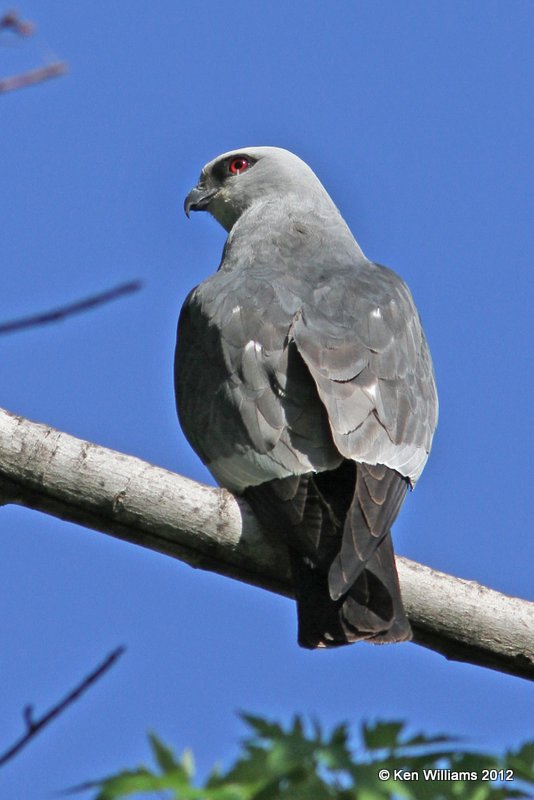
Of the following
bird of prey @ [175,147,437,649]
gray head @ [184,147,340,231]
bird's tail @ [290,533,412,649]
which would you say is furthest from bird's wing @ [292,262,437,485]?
gray head @ [184,147,340,231]

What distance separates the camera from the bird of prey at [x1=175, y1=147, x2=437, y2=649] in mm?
4340

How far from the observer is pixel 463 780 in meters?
2.57

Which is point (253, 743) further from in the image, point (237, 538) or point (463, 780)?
point (237, 538)

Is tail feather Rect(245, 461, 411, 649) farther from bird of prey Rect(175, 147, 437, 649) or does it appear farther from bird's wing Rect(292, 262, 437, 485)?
bird's wing Rect(292, 262, 437, 485)

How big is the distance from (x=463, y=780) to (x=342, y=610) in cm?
178

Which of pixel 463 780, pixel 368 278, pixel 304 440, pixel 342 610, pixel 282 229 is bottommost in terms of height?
pixel 463 780

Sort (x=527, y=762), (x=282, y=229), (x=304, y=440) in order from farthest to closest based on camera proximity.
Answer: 1. (x=282, y=229)
2. (x=304, y=440)
3. (x=527, y=762)

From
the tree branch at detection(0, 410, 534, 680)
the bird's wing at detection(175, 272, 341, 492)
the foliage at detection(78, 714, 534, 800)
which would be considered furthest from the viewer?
the bird's wing at detection(175, 272, 341, 492)

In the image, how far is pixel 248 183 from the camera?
750cm

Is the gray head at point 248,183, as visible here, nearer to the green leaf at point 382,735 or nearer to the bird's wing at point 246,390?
the bird's wing at point 246,390

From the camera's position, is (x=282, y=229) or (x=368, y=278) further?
(x=282, y=229)

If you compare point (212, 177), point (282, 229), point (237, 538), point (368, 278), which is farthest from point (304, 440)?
point (212, 177)

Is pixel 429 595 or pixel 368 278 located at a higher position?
pixel 368 278

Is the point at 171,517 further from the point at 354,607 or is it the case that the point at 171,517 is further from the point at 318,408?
the point at 318,408
